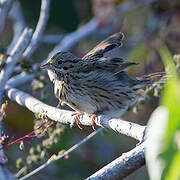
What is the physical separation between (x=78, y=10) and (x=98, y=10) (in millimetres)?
965

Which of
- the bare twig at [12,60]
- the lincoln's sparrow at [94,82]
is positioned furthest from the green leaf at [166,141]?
the lincoln's sparrow at [94,82]

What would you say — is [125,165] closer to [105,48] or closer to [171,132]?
[171,132]

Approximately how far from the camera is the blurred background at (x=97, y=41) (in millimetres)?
5000

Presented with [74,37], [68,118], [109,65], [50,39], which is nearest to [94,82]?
[109,65]

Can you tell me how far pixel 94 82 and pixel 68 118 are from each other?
93 centimetres

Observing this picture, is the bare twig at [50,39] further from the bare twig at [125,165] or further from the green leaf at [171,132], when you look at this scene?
the green leaf at [171,132]

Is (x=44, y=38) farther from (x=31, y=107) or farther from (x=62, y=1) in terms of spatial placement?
(x=31, y=107)

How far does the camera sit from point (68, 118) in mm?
3311

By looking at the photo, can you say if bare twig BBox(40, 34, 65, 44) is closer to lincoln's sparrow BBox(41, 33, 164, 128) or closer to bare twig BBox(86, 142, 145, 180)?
lincoln's sparrow BBox(41, 33, 164, 128)

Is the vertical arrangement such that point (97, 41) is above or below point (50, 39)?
below

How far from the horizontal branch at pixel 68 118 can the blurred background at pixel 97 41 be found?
92cm

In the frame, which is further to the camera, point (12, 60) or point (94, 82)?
point (94, 82)

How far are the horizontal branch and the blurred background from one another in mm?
917

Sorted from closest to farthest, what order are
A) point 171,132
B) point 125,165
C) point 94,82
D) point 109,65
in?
point 171,132 → point 125,165 → point 94,82 → point 109,65
